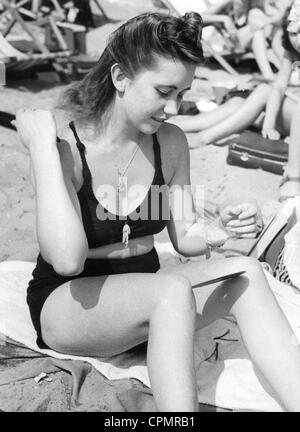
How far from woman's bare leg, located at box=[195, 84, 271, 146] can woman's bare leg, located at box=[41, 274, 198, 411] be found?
2.60 m

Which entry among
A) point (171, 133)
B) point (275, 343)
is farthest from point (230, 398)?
point (171, 133)

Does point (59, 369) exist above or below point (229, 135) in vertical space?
above

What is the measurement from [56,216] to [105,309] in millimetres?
329

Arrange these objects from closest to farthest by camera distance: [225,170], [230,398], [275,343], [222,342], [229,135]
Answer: [275,343], [230,398], [222,342], [225,170], [229,135]

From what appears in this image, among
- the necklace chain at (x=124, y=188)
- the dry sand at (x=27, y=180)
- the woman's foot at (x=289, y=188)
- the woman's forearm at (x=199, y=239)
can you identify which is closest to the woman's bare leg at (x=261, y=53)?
the dry sand at (x=27, y=180)

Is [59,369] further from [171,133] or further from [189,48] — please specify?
[189,48]

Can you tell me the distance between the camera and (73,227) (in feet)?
5.79

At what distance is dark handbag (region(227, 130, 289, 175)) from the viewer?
4.05 meters

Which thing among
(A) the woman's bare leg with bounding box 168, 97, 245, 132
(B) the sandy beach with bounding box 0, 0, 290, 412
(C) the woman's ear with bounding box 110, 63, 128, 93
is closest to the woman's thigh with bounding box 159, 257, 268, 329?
(B) the sandy beach with bounding box 0, 0, 290, 412

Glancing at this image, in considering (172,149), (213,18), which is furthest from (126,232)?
(213,18)

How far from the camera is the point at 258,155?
13.4ft

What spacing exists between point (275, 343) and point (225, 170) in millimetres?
2261

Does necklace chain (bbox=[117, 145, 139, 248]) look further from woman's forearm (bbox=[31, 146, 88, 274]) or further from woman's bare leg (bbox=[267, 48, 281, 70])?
woman's bare leg (bbox=[267, 48, 281, 70])

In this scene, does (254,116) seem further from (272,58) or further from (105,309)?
(105,309)
